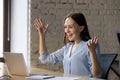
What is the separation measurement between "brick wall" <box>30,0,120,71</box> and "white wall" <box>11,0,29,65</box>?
0.12m

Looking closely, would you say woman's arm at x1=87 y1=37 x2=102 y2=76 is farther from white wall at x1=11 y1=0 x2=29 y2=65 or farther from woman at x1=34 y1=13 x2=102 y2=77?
white wall at x1=11 y1=0 x2=29 y2=65

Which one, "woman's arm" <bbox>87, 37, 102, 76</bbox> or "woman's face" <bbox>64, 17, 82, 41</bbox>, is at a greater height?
"woman's face" <bbox>64, 17, 82, 41</bbox>

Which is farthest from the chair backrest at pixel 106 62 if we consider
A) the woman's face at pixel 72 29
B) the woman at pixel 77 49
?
the woman's face at pixel 72 29

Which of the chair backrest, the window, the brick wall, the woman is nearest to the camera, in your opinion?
the woman

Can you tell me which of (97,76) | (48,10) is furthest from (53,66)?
(97,76)

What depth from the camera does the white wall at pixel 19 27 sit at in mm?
3988

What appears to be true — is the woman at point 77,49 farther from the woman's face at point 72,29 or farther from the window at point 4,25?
the window at point 4,25

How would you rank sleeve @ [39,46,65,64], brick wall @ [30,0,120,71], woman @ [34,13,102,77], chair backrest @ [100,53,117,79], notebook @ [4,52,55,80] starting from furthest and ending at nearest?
brick wall @ [30,0,120,71] → sleeve @ [39,46,65,64] → chair backrest @ [100,53,117,79] → woman @ [34,13,102,77] → notebook @ [4,52,55,80]

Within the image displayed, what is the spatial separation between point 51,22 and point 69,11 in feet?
1.02

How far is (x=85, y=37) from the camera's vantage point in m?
2.93

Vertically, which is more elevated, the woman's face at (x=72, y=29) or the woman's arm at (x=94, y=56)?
the woman's face at (x=72, y=29)

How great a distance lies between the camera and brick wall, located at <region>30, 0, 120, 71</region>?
3.93 meters

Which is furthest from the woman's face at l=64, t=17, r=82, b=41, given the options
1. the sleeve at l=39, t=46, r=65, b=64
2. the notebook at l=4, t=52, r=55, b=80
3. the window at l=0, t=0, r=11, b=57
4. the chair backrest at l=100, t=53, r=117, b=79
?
the window at l=0, t=0, r=11, b=57

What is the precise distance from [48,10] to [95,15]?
2.35ft
